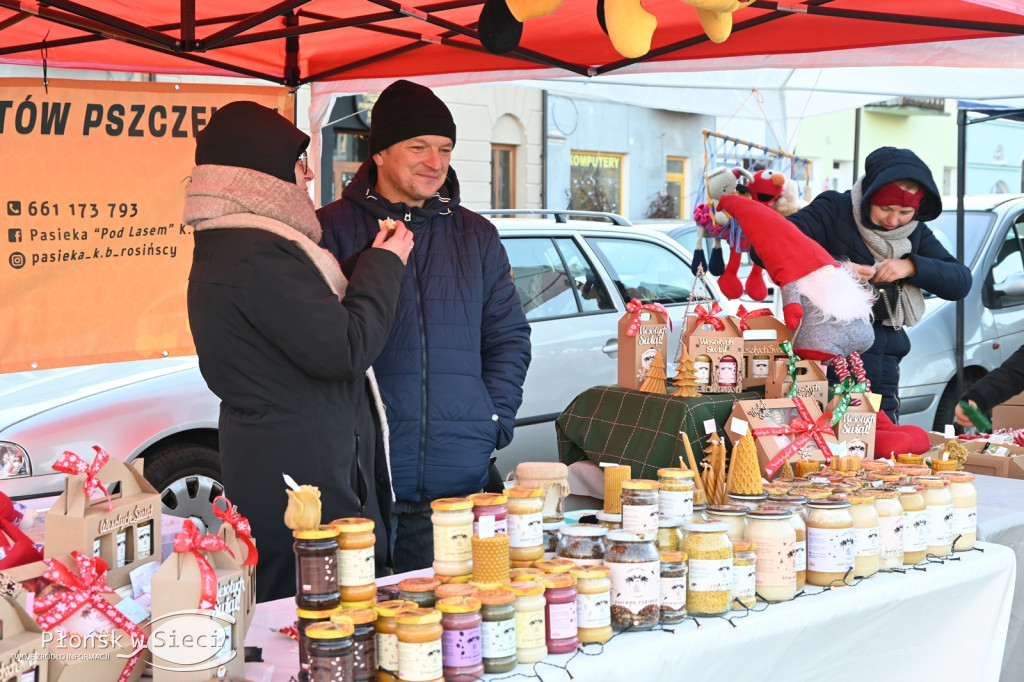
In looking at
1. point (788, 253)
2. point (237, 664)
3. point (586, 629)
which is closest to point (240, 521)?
point (237, 664)

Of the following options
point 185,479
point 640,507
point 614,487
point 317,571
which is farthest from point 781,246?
point 185,479

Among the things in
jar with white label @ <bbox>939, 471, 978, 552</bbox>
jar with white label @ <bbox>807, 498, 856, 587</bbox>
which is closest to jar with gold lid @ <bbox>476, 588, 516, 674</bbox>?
jar with white label @ <bbox>807, 498, 856, 587</bbox>

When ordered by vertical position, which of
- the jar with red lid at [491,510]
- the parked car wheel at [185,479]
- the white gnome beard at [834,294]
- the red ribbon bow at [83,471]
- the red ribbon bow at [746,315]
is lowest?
the parked car wheel at [185,479]

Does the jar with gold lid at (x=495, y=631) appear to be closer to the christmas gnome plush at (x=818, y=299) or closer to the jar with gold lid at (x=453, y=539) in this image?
the jar with gold lid at (x=453, y=539)

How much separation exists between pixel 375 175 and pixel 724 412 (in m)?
1.47

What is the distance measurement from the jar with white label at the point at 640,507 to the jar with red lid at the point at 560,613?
0.29 metres

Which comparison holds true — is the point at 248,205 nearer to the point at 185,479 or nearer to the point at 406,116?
the point at 406,116

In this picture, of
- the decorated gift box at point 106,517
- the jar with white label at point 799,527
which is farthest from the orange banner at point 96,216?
the jar with white label at point 799,527

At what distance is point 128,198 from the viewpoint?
4016 mm

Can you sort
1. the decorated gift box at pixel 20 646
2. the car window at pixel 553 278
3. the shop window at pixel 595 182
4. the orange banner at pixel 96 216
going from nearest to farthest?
the decorated gift box at pixel 20 646 < the orange banner at pixel 96 216 < the car window at pixel 553 278 < the shop window at pixel 595 182

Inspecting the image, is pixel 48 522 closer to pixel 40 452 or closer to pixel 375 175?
pixel 375 175

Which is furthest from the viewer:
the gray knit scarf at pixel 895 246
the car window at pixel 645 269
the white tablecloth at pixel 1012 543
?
the car window at pixel 645 269

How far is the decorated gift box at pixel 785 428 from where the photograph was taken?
3.33 metres

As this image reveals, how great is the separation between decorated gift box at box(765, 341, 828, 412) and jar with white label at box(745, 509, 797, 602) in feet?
4.33
